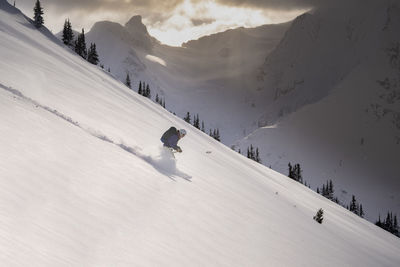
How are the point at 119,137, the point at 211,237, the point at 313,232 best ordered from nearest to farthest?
the point at 211,237
the point at 119,137
the point at 313,232

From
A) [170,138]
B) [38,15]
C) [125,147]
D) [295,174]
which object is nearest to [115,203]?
[125,147]

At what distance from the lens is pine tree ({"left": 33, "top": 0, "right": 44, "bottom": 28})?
63.2 m

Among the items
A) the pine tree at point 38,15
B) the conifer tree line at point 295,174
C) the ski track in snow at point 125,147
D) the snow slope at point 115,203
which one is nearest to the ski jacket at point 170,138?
the snow slope at point 115,203

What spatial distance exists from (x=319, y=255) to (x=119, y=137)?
891 centimetres

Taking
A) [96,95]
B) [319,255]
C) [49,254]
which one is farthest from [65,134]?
[96,95]

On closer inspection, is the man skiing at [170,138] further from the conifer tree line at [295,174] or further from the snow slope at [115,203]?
the conifer tree line at [295,174]

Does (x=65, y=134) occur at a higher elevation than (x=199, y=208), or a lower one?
higher

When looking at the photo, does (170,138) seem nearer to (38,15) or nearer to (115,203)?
(115,203)

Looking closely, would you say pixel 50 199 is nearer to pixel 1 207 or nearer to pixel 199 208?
pixel 1 207

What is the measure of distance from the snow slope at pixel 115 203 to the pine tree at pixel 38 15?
52.2 metres

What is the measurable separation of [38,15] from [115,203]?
6852cm

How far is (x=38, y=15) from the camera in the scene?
6531cm

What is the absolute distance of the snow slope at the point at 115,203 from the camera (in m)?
5.94

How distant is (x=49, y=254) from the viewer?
17.4 feet
